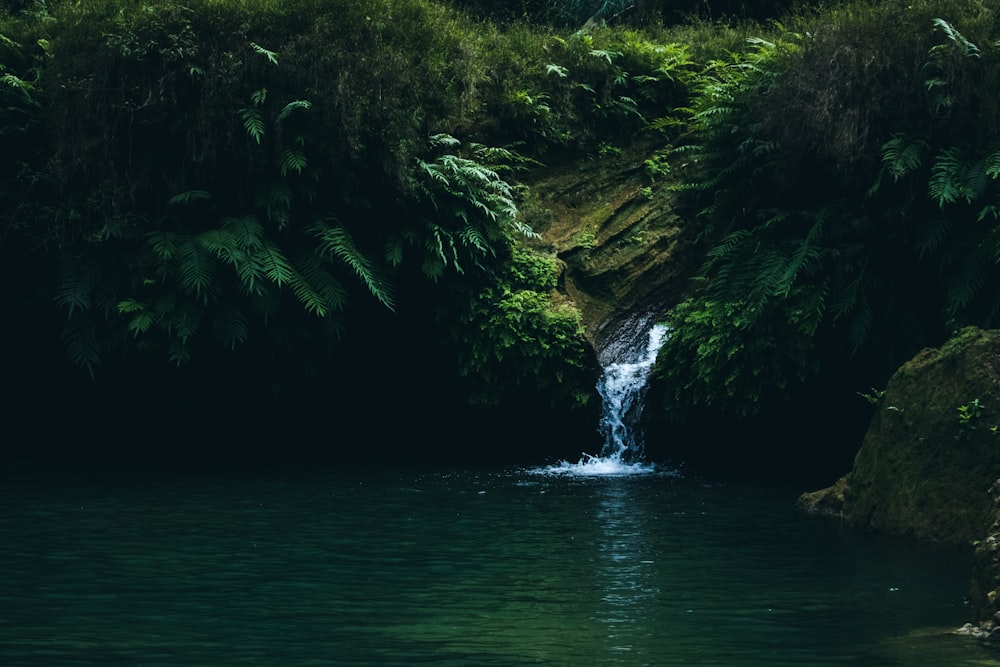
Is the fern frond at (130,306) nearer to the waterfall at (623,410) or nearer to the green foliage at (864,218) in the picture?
the waterfall at (623,410)

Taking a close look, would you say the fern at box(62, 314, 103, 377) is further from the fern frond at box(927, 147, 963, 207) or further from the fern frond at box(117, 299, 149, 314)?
the fern frond at box(927, 147, 963, 207)

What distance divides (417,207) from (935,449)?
22.5ft

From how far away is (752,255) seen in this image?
15062mm

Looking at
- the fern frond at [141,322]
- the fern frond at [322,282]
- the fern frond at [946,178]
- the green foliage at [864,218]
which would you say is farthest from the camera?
the fern frond at [322,282]

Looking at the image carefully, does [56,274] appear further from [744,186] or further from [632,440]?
[744,186]

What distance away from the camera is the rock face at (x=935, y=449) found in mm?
10594

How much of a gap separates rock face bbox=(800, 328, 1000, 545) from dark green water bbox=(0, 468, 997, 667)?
1.10 ft

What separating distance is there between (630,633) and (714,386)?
6894 millimetres

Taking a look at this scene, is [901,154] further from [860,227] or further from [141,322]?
[141,322]

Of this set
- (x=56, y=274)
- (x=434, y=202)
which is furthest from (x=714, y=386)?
(x=56, y=274)

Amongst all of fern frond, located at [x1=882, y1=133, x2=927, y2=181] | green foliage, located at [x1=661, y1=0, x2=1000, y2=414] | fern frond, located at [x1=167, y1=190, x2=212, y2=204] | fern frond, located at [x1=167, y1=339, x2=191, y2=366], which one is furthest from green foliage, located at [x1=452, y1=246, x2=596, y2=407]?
fern frond, located at [x1=882, y1=133, x2=927, y2=181]

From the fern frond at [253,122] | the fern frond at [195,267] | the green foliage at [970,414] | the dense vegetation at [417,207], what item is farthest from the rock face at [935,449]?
the fern frond at [253,122]

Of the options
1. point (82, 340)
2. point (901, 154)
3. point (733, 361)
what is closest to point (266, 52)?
point (82, 340)

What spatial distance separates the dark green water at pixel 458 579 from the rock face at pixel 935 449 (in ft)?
1.10
